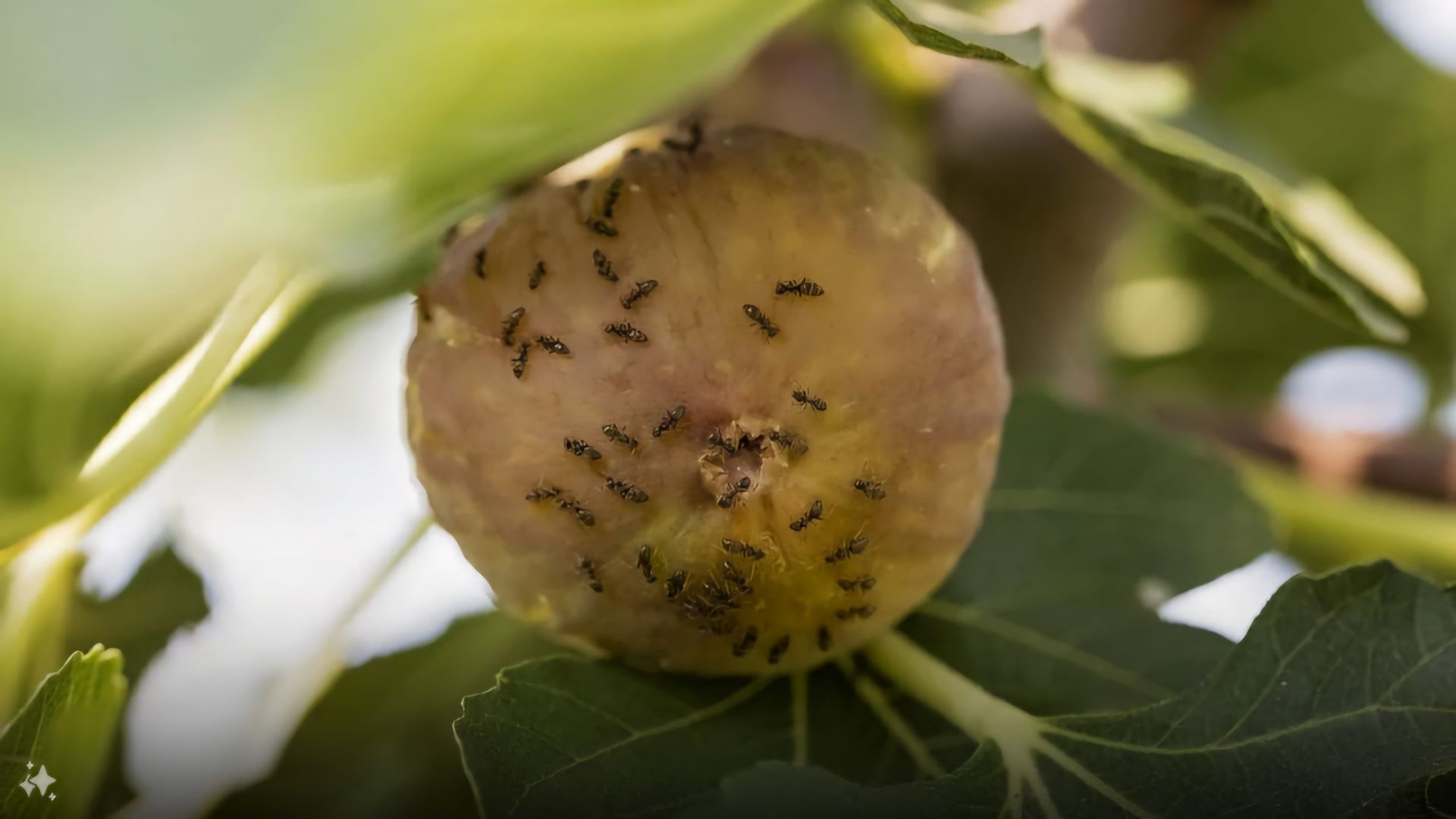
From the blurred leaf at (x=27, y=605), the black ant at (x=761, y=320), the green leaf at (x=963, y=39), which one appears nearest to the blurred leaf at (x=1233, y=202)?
the green leaf at (x=963, y=39)

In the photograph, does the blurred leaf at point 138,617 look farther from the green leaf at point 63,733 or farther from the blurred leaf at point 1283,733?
the blurred leaf at point 1283,733

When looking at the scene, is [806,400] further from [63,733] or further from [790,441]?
[63,733]

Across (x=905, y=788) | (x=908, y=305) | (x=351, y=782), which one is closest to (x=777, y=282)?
(x=908, y=305)

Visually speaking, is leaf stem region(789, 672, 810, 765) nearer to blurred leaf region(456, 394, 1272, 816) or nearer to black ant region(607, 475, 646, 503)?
blurred leaf region(456, 394, 1272, 816)

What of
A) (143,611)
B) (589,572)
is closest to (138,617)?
(143,611)

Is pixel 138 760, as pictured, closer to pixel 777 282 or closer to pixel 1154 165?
pixel 777 282
